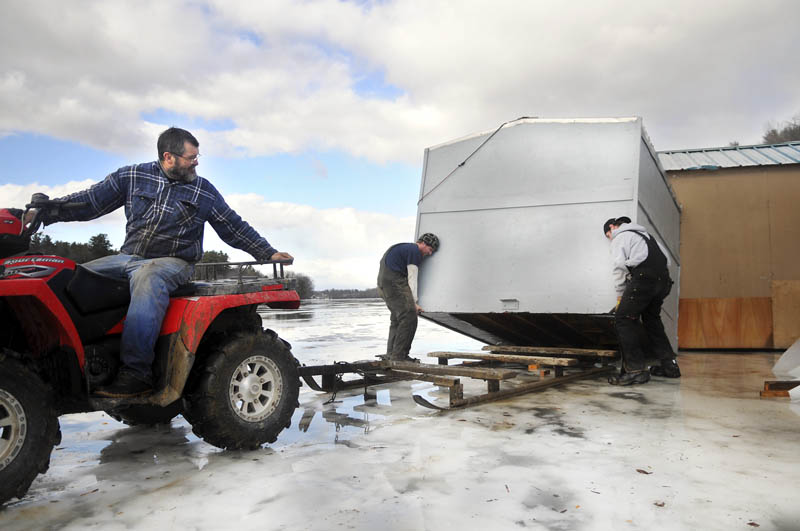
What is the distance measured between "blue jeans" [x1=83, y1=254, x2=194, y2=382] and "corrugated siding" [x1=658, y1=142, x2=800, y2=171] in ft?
33.5

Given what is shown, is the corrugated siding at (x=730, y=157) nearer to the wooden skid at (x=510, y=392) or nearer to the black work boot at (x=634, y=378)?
the wooden skid at (x=510, y=392)

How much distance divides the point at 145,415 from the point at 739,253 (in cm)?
1034

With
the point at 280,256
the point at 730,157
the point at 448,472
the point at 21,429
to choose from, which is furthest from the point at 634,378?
the point at 730,157

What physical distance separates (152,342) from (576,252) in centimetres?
460

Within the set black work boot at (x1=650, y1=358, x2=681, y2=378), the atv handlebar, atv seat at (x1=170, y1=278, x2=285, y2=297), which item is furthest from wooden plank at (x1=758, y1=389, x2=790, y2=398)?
the atv handlebar

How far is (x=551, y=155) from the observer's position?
657cm

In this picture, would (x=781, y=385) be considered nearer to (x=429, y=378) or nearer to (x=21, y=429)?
(x=429, y=378)

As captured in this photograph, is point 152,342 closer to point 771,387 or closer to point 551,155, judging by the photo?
point 551,155

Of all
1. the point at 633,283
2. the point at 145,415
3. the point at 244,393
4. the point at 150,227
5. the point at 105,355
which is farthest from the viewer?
the point at 633,283

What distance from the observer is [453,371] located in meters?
5.54

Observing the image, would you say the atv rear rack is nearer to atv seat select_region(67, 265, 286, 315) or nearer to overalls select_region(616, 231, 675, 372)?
overalls select_region(616, 231, 675, 372)

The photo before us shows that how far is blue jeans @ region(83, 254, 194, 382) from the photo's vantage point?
122 inches

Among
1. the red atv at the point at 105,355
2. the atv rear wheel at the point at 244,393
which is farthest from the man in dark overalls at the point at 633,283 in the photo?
the atv rear wheel at the point at 244,393

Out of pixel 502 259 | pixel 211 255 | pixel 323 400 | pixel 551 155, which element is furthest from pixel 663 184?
pixel 211 255
